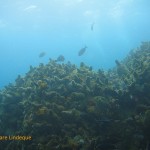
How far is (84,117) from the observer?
6656 millimetres

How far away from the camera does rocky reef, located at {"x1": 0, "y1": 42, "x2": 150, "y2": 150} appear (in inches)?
223

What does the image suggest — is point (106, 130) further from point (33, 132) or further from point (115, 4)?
point (115, 4)

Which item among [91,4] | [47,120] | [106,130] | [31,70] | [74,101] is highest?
[91,4]

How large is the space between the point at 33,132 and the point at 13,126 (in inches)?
64.2

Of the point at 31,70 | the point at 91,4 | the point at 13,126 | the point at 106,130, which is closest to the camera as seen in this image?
the point at 106,130

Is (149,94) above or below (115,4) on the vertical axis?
below

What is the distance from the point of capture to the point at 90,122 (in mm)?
6559

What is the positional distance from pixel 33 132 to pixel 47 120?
444 millimetres

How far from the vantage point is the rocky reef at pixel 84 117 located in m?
5.68

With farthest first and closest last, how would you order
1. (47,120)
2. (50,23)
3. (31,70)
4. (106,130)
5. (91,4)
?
(50,23)
(91,4)
(31,70)
(47,120)
(106,130)

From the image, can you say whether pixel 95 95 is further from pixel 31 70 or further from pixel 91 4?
pixel 91 4

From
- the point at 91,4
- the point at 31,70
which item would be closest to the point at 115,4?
the point at 91,4

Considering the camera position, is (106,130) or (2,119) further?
(2,119)

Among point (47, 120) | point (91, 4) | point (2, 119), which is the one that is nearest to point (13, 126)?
point (2, 119)
